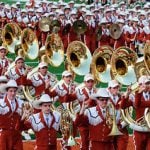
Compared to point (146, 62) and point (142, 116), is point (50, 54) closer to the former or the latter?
point (146, 62)

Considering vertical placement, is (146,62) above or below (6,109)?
above

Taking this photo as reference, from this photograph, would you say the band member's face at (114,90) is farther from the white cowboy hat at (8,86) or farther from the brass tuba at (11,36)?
the brass tuba at (11,36)

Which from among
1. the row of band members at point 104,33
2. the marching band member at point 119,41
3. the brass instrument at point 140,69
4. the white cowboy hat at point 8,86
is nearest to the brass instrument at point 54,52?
the marching band member at point 119,41

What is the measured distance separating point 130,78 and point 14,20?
11.6m

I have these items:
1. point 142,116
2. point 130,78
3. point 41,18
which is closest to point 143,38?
point 41,18

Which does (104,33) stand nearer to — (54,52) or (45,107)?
(54,52)

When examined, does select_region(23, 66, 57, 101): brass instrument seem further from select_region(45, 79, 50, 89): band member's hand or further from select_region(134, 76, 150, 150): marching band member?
select_region(134, 76, 150, 150): marching band member

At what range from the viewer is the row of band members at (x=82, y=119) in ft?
33.6

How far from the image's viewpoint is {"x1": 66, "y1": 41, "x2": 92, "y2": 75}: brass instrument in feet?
51.1

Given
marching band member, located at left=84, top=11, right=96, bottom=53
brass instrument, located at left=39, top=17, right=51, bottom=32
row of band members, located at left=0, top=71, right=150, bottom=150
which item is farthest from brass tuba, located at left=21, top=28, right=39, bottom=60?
row of band members, located at left=0, top=71, right=150, bottom=150

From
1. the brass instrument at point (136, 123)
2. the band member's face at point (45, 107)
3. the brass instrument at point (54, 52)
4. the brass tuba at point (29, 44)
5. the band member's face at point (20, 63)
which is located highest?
the brass tuba at point (29, 44)

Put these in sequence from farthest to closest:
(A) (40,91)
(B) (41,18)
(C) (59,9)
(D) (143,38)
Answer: (C) (59,9)
(B) (41,18)
(D) (143,38)
(A) (40,91)

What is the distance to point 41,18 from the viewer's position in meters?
23.3

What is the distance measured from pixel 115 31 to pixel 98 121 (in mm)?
10824
